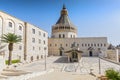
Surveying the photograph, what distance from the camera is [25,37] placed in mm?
52688

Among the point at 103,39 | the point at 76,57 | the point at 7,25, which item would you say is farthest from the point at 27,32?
the point at 103,39

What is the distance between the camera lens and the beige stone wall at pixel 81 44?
71519mm

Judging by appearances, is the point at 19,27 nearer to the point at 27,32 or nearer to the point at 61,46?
the point at 27,32

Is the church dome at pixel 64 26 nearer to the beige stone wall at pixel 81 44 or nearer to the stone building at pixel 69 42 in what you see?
the stone building at pixel 69 42

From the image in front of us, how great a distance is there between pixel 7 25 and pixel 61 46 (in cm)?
3263

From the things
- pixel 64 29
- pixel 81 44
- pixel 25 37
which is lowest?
pixel 81 44

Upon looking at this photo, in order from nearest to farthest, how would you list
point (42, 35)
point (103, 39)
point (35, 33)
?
point (35, 33) < point (42, 35) < point (103, 39)

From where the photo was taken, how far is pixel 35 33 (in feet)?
194

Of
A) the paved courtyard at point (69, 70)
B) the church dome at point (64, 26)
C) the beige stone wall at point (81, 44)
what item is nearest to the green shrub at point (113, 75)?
the paved courtyard at point (69, 70)

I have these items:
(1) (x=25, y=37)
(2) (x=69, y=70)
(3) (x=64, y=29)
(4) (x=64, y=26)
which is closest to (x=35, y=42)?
(1) (x=25, y=37)

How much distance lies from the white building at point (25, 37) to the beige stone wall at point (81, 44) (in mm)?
5148

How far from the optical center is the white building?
43.1 meters

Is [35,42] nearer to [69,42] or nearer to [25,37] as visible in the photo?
[25,37]

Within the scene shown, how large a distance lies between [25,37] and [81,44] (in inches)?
1073
